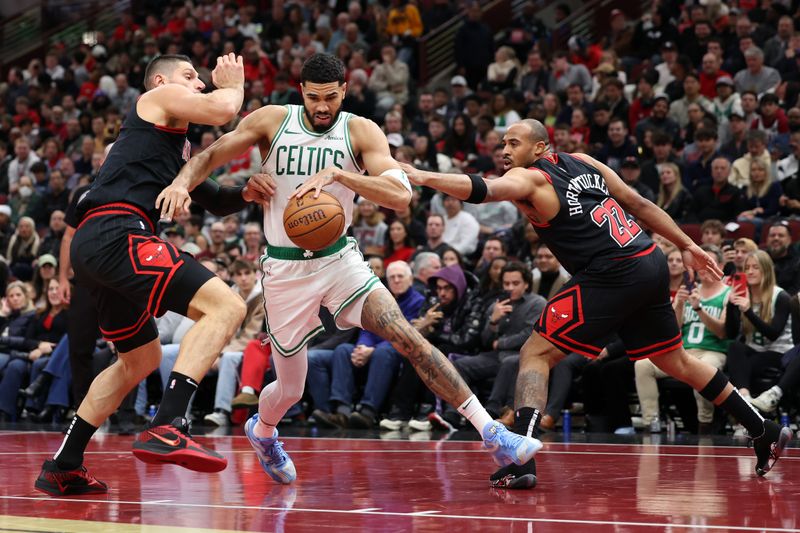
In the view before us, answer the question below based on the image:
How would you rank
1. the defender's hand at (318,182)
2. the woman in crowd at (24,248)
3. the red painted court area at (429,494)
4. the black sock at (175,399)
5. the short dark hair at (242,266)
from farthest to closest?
the woman in crowd at (24,248), the short dark hair at (242,266), the defender's hand at (318,182), the black sock at (175,399), the red painted court area at (429,494)

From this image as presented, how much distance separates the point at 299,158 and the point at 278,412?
4.81ft

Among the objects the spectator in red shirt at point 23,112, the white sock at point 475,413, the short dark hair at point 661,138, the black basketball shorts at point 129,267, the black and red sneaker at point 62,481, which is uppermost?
the spectator in red shirt at point 23,112

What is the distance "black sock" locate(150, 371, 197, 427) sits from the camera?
5.25 metres

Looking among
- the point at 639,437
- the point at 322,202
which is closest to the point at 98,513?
the point at 322,202

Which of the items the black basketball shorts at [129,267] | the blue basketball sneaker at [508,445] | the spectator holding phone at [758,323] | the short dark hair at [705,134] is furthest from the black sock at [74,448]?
the short dark hair at [705,134]

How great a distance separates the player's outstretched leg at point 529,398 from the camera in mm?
6062

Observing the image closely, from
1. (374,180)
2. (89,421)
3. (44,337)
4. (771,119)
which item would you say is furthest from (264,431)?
(771,119)

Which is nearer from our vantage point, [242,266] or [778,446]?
[778,446]

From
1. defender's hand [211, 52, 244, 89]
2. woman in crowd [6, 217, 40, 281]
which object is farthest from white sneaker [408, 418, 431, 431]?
woman in crowd [6, 217, 40, 281]

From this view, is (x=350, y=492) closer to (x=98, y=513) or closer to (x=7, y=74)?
(x=98, y=513)

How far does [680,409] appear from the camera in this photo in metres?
10.4

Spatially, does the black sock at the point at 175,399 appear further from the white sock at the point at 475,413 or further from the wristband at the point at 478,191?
the wristband at the point at 478,191

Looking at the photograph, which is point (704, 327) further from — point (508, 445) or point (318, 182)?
point (318, 182)

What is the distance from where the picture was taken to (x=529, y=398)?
6.31 meters
